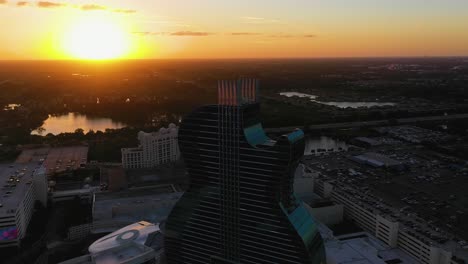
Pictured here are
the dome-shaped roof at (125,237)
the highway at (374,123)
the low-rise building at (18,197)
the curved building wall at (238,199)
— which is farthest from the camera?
the highway at (374,123)

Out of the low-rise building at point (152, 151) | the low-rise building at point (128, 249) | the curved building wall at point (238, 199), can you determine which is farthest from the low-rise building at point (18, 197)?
the curved building wall at point (238, 199)

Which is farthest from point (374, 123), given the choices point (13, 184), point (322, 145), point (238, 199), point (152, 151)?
point (238, 199)

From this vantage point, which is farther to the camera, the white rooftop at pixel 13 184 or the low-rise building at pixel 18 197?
the white rooftop at pixel 13 184

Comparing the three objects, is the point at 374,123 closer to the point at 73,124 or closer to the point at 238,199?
the point at 73,124

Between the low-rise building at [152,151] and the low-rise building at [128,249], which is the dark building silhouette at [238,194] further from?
the low-rise building at [152,151]

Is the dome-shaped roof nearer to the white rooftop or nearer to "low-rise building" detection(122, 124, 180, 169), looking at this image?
the white rooftop


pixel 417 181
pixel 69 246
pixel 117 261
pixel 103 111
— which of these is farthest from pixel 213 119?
pixel 103 111
